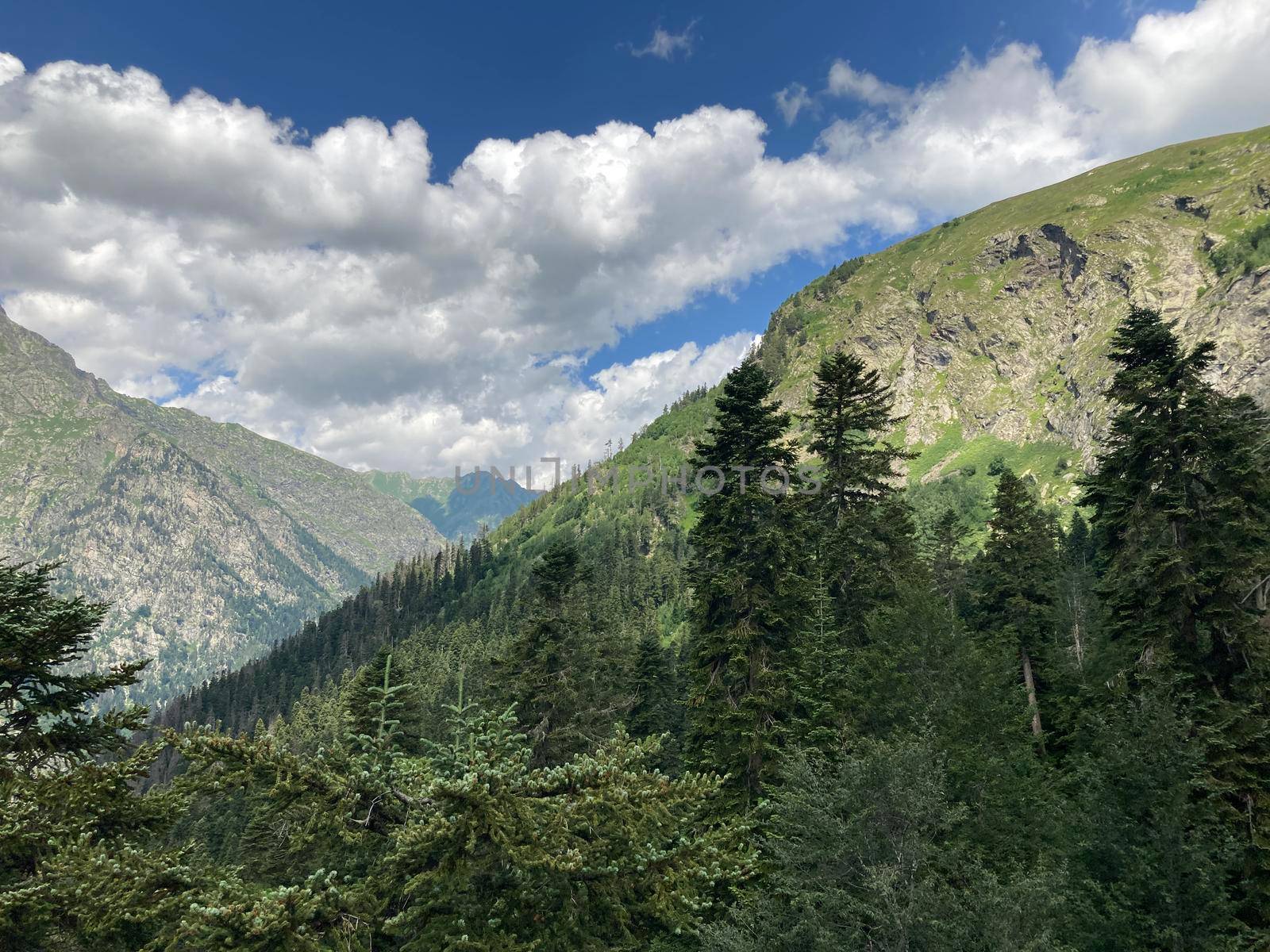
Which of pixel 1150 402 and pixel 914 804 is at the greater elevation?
pixel 1150 402

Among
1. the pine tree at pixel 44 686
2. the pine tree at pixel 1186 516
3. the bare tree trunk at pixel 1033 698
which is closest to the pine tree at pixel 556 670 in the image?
the pine tree at pixel 44 686

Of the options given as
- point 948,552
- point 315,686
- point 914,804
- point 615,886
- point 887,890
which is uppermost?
point 948,552

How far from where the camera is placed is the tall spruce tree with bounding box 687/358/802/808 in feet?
72.4

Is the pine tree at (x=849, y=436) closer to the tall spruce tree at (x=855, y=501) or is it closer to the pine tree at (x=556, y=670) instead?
the tall spruce tree at (x=855, y=501)

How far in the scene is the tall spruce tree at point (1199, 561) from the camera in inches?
697

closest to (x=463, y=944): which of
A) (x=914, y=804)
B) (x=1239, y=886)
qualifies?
(x=914, y=804)

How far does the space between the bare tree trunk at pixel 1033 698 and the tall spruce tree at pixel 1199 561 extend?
40.6 ft

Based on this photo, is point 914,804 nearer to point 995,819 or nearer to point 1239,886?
point 995,819

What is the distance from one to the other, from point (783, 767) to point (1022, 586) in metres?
26.3

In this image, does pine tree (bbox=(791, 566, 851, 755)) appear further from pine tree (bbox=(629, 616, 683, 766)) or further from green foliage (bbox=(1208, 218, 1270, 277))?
green foliage (bbox=(1208, 218, 1270, 277))

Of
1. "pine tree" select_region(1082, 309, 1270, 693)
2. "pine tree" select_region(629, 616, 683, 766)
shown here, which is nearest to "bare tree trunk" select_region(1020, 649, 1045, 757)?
"pine tree" select_region(1082, 309, 1270, 693)

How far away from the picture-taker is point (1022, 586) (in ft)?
117

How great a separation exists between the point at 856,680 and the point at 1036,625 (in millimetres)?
21891

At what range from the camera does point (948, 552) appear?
5334 cm
